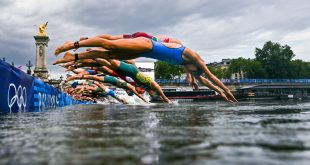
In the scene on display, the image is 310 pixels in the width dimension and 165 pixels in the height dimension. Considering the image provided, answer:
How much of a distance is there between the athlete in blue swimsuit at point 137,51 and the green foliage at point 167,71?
109 m

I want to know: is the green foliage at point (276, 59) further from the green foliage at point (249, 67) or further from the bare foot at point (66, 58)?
the bare foot at point (66, 58)

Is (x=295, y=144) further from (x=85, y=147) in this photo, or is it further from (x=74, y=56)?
(x=74, y=56)

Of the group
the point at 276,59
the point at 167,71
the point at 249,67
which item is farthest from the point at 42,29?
the point at 276,59

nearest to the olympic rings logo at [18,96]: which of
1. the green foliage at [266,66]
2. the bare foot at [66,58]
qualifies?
the bare foot at [66,58]

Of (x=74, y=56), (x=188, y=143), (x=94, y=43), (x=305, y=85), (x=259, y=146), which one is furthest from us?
(x=305, y=85)

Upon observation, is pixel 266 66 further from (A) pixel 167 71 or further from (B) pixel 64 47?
(B) pixel 64 47

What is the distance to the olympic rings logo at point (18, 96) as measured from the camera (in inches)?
389

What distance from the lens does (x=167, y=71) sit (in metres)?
122

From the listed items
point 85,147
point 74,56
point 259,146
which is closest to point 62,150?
point 85,147

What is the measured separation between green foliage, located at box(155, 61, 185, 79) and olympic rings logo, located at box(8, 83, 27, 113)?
109 meters

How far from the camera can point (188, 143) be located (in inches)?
103

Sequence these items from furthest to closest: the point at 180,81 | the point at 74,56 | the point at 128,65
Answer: the point at 180,81, the point at 128,65, the point at 74,56

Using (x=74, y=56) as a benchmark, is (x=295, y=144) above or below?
below

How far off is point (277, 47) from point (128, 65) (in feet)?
377
